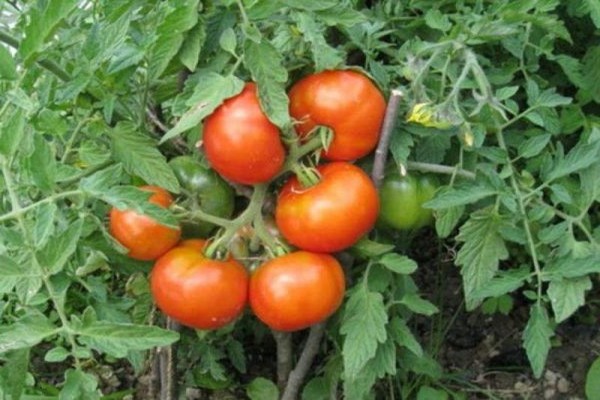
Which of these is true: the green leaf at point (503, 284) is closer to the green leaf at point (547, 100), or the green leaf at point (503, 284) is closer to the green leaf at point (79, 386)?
the green leaf at point (547, 100)

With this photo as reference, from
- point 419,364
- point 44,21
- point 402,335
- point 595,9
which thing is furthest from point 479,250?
point 44,21

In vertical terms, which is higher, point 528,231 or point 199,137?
point 199,137

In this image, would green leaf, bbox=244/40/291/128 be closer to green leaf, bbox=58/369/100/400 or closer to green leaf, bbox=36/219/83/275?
green leaf, bbox=36/219/83/275

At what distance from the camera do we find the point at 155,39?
1.08 metres

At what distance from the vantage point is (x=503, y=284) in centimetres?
118

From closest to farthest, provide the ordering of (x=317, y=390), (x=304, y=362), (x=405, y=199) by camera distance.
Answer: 1. (x=405, y=199)
2. (x=304, y=362)
3. (x=317, y=390)

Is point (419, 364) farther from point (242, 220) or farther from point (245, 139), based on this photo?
point (245, 139)

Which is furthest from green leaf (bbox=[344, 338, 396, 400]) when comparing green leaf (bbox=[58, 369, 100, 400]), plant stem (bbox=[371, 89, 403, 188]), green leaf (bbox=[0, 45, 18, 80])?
green leaf (bbox=[0, 45, 18, 80])

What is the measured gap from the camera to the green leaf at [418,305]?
4.06ft

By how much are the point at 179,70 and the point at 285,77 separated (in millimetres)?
210

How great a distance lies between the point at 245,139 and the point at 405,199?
239mm

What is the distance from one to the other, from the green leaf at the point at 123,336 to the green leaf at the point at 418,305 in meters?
0.35

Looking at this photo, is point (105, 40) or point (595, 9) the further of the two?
point (595, 9)

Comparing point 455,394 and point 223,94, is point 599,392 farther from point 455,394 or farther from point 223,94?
point 223,94
